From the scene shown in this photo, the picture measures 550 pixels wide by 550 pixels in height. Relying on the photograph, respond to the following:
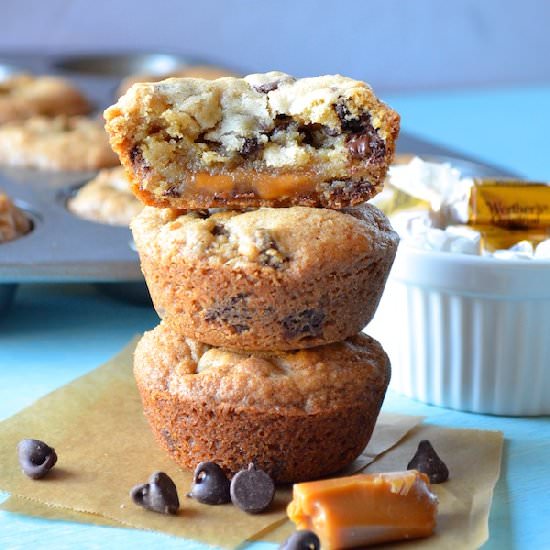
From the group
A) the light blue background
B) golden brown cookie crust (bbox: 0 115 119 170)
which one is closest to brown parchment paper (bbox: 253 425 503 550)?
golden brown cookie crust (bbox: 0 115 119 170)

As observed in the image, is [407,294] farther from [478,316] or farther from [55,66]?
[55,66]

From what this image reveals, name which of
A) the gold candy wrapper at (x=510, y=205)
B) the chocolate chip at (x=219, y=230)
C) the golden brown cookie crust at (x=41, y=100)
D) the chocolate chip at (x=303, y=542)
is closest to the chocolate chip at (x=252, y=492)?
the chocolate chip at (x=303, y=542)

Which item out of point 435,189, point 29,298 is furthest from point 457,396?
point 29,298

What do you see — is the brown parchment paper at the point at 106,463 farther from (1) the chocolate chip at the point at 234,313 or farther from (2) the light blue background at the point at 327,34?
(2) the light blue background at the point at 327,34

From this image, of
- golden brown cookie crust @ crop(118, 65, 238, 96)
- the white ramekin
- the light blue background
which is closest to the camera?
the white ramekin

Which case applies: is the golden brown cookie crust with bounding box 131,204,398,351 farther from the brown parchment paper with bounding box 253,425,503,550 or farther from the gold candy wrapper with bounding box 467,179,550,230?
the gold candy wrapper with bounding box 467,179,550,230

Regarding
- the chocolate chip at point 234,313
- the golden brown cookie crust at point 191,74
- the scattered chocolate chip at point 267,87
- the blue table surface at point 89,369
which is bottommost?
the blue table surface at point 89,369
